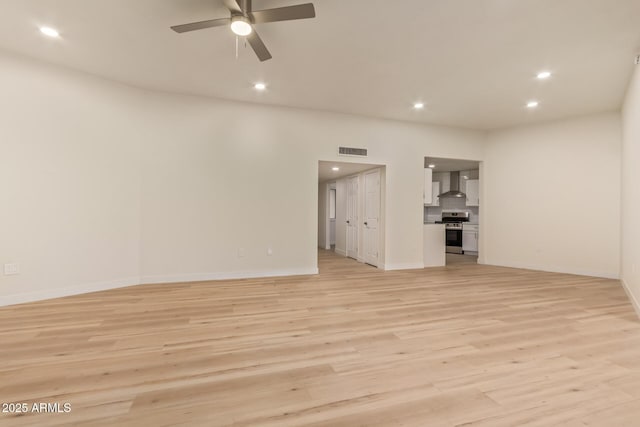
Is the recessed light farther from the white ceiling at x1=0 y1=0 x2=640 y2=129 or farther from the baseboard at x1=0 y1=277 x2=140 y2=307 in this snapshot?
the baseboard at x1=0 y1=277 x2=140 y2=307

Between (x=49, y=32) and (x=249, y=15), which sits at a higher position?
(x=49, y=32)

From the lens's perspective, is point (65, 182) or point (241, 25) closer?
point (241, 25)

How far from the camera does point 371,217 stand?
6605mm

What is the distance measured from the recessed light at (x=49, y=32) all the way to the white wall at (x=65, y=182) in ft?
2.81

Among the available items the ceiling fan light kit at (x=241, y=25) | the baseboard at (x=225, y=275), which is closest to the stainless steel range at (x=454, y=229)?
the baseboard at (x=225, y=275)

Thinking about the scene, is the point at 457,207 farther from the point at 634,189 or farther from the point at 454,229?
the point at 634,189

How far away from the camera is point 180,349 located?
242 cm

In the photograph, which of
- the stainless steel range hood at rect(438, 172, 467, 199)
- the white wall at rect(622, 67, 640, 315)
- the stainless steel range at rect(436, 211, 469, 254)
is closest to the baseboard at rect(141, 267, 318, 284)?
the white wall at rect(622, 67, 640, 315)

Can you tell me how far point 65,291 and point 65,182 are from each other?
147 cm

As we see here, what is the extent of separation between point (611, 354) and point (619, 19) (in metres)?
3.11

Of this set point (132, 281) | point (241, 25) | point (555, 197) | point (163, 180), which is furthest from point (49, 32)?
point (555, 197)

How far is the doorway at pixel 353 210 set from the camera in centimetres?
625

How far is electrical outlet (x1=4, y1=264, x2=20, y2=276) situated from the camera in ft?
11.6

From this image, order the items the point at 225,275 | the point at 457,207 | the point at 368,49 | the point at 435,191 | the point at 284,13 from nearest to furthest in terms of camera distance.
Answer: the point at 284,13
the point at 368,49
the point at 225,275
the point at 435,191
the point at 457,207
